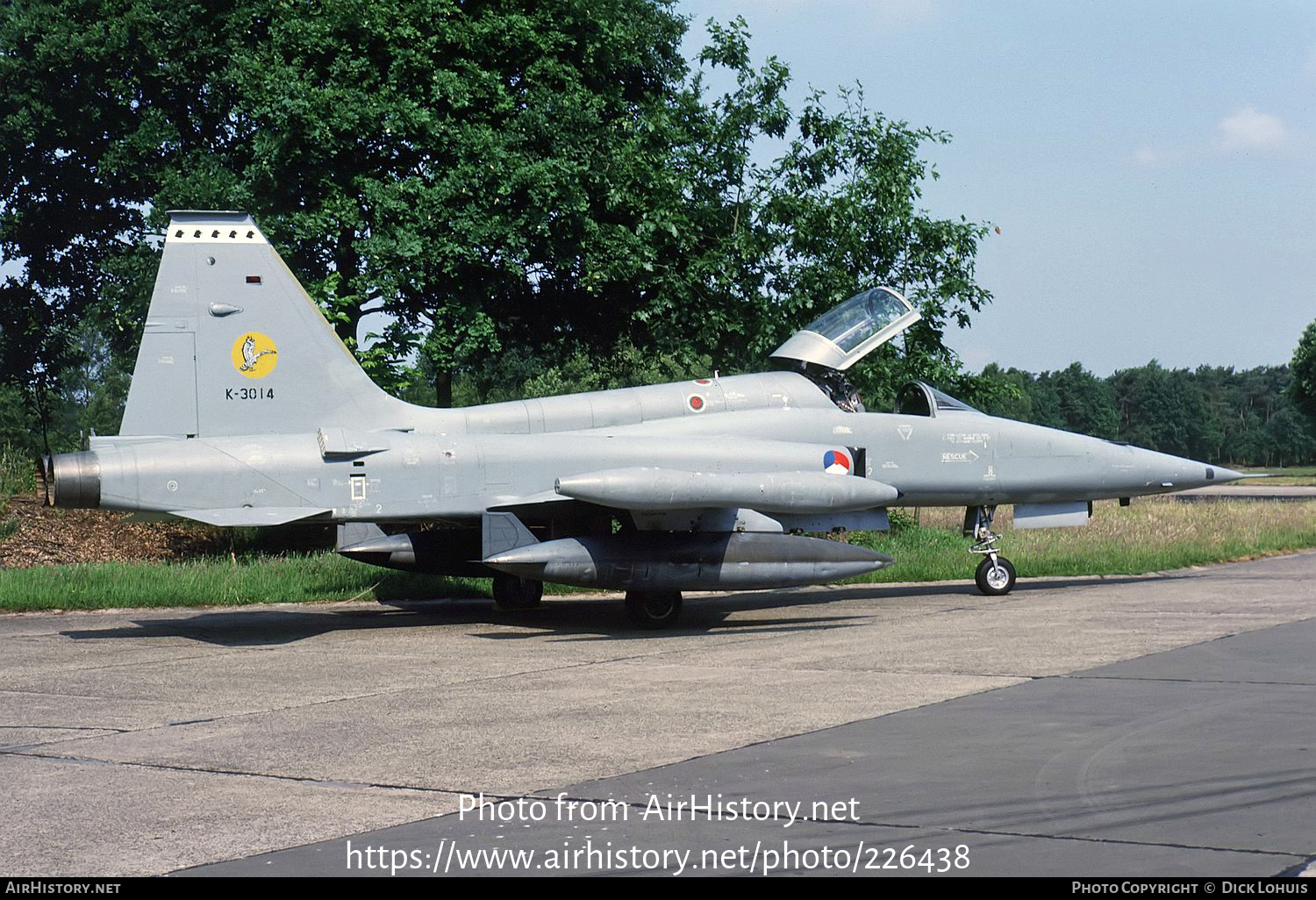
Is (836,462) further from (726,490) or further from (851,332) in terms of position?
(726,490)

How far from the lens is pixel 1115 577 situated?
1812cm

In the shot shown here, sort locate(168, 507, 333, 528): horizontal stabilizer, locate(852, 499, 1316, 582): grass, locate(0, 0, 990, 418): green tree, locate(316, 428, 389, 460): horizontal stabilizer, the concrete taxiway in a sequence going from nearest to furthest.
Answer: the concrete taxiway → locate(168, 507, 333, 528): horizontal stabilizer → locate(316, 428, 389, 460): horizontal stabilizer → locate(852, 499, 1316, 582): grass → locate(0, 0, 990, 418): green tree

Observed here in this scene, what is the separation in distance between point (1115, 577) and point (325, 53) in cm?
1622

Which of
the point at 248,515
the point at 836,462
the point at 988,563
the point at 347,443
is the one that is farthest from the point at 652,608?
the point at 988,563

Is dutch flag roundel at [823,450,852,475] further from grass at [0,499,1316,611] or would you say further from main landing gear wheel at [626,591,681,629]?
grass at [0,499,1316,611]

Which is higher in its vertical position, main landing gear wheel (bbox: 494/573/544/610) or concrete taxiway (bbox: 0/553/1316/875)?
main landing gear wheel (bbox: 494/573/544/610)

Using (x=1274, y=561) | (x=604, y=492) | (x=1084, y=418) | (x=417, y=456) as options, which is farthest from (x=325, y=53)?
(x=1084, y=418)

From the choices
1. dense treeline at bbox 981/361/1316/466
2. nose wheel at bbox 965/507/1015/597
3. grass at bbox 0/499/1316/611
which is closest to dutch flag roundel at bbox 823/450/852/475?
nose wheel at bbox 965/507/1015/597

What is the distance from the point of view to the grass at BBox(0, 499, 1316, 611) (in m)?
15.4

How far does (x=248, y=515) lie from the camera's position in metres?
12.1

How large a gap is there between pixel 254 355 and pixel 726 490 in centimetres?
488

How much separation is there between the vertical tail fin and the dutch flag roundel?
185 inches

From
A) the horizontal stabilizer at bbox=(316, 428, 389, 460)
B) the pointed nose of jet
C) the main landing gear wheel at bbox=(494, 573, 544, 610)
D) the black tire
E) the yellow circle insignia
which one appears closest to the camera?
the horizontal stabilizer at bbox=(316, 428, 389, 460)

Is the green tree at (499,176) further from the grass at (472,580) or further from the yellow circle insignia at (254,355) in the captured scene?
the yellow circle insignia at (254,355)
